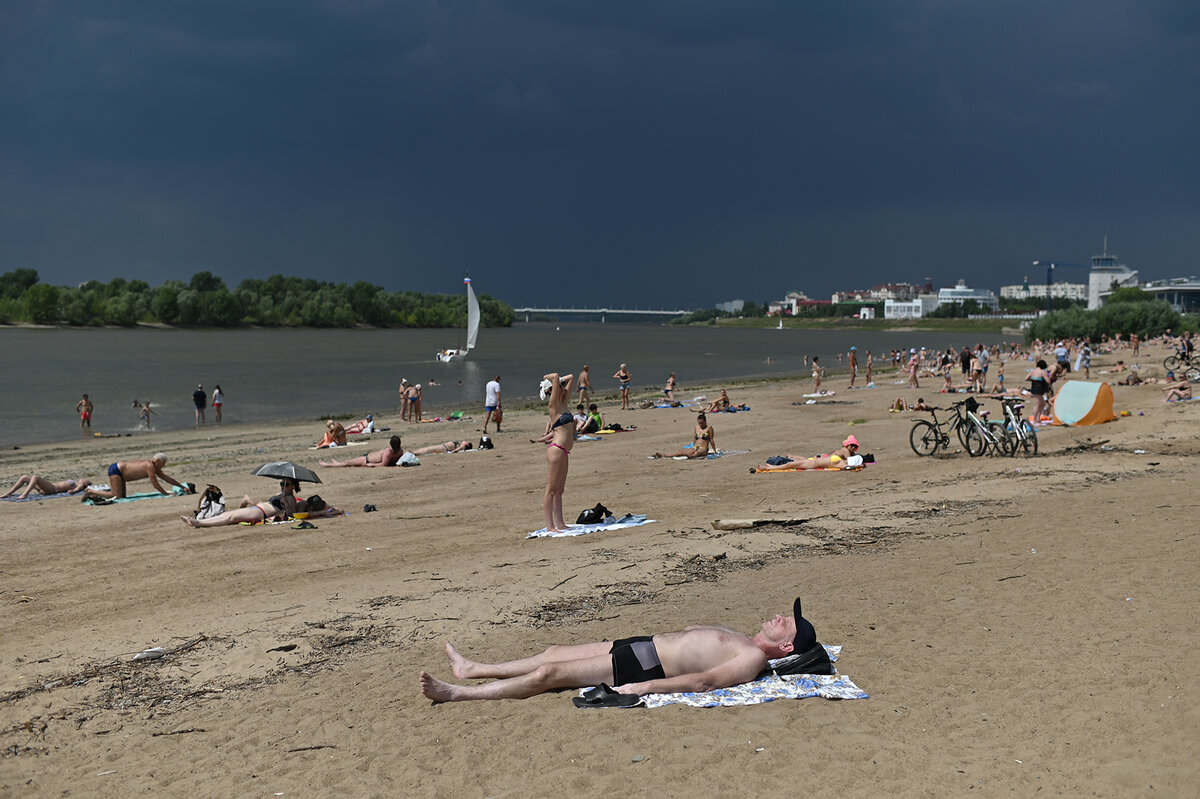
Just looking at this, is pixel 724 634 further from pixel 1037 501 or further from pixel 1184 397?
pixel 1184 397

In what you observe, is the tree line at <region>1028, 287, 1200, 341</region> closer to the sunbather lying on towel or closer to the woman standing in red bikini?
the woman standing in red bikini

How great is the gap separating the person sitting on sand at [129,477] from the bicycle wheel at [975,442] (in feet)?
41.6

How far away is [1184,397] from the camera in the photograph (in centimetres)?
2344

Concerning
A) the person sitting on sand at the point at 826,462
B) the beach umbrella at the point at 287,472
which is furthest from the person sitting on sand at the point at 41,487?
the person sitting on sand at the point at 826,462

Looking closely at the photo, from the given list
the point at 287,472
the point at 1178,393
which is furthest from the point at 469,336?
the point at 287,472

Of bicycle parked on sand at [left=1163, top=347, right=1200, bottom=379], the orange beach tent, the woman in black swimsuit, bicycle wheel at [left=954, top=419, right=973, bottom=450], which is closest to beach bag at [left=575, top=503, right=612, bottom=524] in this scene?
bicycle wheel at [left=954, top=419, right=973, bottom=450]

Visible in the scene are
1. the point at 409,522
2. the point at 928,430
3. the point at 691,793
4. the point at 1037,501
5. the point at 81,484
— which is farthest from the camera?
the point at 928,430

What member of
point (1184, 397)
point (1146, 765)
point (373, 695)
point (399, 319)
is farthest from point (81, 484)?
point (399, 319)

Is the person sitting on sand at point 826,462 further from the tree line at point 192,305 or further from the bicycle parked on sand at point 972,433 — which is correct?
the tree line at point 192,305

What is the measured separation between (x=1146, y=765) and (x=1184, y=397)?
22453mm

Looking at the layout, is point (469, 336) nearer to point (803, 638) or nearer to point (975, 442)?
point (975, 442)

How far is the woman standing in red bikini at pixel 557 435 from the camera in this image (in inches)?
396

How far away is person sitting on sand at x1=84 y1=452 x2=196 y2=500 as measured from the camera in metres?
14.7

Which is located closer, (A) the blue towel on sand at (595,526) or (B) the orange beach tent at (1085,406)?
(A) the blue towel on sand at (595,526)
